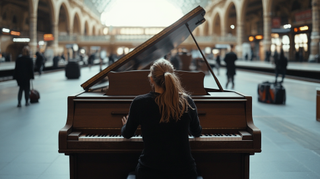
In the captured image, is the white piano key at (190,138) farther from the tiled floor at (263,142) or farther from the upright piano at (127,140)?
the tiled floor at (263,142)

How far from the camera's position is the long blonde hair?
217 cm

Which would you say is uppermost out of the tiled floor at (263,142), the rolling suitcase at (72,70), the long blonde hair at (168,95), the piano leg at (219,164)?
the rolling suitcase at (72,70)

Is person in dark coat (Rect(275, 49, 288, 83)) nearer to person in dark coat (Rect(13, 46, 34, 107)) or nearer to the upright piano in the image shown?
person in dark coat (Rect(13, 46, 34, 107))

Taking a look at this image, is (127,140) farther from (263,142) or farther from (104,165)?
(263,142)

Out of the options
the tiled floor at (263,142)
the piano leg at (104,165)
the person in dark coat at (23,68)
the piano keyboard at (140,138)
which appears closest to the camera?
the piano keyboard at (140,138)

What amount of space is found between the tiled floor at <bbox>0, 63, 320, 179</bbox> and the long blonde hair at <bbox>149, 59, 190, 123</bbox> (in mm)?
1929

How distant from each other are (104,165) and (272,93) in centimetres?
745

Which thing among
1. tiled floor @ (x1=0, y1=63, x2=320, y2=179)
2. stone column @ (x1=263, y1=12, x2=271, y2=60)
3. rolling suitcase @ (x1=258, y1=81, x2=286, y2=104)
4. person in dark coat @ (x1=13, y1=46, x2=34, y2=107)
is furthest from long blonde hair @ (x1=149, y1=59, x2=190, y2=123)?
stone column @ (x1=263, y1=12, x2=271, y2=60)

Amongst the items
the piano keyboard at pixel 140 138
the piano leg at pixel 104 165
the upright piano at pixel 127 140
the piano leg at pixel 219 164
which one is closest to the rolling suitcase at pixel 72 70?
the upright piano at pixel 127 140

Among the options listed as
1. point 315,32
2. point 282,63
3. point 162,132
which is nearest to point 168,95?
point 162,132

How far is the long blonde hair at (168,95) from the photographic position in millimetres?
2172

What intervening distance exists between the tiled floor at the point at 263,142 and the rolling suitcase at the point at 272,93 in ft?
1.09

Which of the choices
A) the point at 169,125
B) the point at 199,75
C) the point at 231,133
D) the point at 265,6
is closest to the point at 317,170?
the point at 231,133

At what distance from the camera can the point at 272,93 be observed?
9.34m
